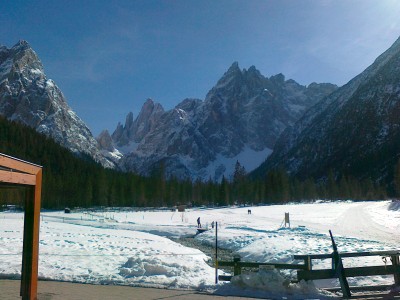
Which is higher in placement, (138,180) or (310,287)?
(138,180)

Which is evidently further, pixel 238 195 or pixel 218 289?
pixel 238 195

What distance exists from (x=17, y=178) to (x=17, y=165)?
0.30m

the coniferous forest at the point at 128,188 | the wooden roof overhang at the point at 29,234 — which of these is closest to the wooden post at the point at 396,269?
the wooden roof overhang at the point at 29,234

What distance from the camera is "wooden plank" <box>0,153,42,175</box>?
8383 millimetres

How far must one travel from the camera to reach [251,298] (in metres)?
11.7

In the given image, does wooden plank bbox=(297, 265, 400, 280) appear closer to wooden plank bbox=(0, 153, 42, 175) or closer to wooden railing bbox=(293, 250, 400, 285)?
wooden railing bbox=(293, 250, 400, 285)

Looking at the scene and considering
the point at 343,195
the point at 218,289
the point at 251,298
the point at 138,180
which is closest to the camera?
the point at 251,298

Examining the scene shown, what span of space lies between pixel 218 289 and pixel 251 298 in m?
1.38

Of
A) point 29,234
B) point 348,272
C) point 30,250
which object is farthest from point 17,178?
point 348,272

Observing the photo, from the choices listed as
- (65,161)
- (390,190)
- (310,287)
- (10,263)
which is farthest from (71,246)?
(390,190)

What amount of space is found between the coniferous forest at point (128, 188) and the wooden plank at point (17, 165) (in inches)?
3887

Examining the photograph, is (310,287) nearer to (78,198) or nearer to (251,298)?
(251,298)

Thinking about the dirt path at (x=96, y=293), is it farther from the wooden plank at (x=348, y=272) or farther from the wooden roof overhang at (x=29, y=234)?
the wooden plank at (x=348, y=272)

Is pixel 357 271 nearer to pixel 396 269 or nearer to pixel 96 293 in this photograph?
pixel 396 269
